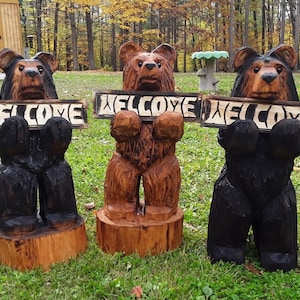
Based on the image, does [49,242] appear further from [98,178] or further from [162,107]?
[98,178]

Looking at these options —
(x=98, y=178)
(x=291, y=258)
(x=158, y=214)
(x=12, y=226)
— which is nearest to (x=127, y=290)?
(x=158, y=214)

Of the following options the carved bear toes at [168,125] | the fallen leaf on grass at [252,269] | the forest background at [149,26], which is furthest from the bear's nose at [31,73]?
the forest background at [149,26]

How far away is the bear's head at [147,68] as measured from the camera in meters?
2.69

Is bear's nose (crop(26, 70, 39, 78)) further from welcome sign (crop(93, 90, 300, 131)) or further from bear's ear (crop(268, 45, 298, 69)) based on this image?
bear's ear (crop(268, 45, 298, 69))

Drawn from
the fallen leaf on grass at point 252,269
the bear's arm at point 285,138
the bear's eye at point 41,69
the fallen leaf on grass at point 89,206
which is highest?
the bear's eye at point 41,69

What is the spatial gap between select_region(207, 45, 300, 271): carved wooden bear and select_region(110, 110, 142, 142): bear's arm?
535mm

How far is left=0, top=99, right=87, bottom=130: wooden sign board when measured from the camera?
8.51ft

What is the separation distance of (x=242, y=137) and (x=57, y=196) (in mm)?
1242

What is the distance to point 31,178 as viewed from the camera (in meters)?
2.66

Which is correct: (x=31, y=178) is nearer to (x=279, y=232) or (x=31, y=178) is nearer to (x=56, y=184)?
(x=56, y=184)

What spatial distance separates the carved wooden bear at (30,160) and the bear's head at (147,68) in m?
0.51

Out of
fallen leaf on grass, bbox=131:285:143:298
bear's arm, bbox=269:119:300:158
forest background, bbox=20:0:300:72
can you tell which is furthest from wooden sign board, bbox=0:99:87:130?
forest background, bbox=20:0:300:72

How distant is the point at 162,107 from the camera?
8.99 feet

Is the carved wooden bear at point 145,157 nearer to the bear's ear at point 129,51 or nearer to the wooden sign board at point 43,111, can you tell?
the bear's ear at point 129,51
